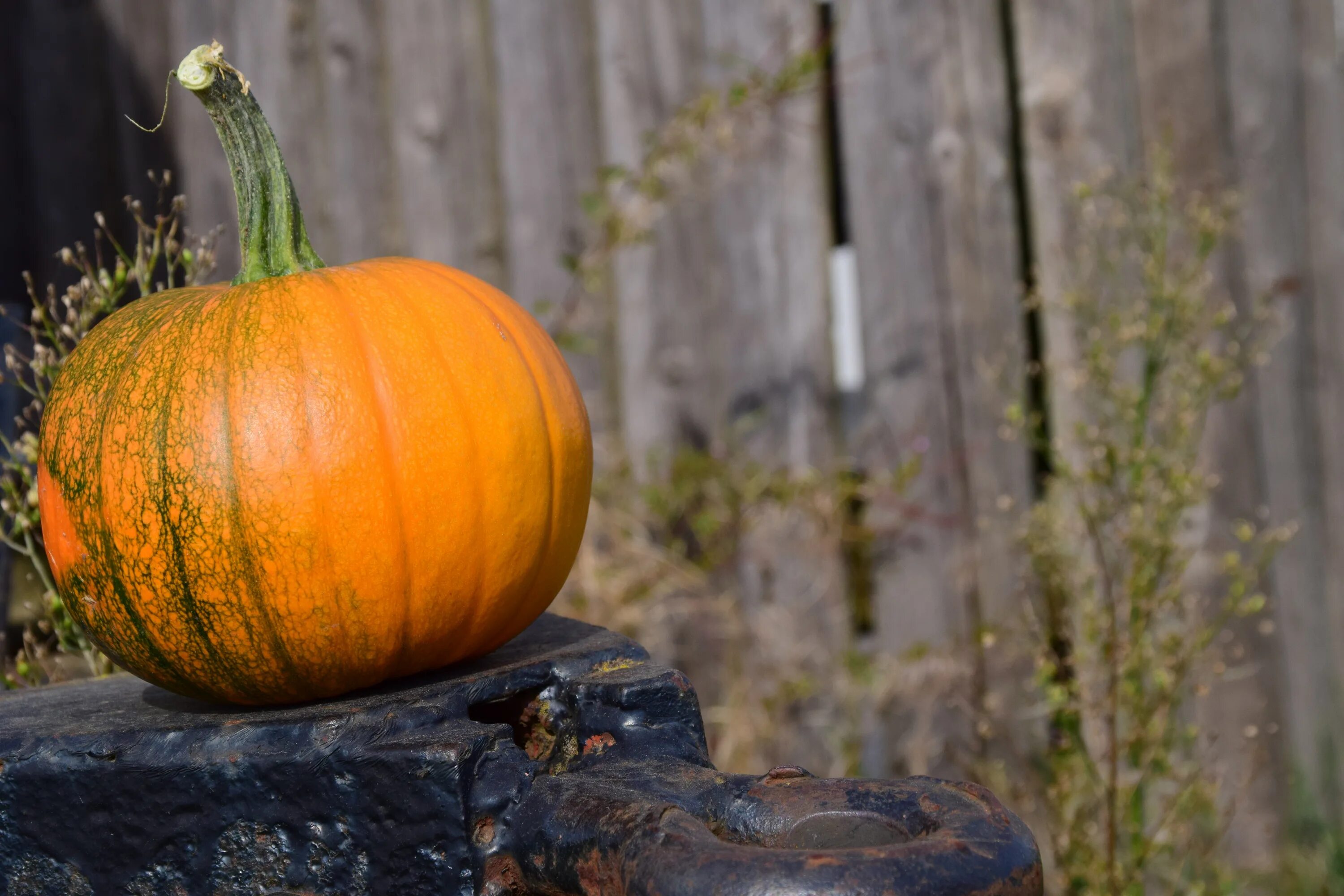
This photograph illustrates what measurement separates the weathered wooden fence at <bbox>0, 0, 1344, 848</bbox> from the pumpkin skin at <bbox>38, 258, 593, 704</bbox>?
1.71m

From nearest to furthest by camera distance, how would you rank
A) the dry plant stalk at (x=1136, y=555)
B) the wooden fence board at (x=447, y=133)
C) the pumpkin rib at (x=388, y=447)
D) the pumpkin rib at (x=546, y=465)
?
the pumpkin rib at (x=388, y=447) < the pumpkin rib at (x=546, y=465) < the dry plant stalk at (x=1136, y=555) < the wooden fence board at (x=447, y=133)

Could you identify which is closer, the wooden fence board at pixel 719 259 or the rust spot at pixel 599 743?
the rust spot at pixel 599 743

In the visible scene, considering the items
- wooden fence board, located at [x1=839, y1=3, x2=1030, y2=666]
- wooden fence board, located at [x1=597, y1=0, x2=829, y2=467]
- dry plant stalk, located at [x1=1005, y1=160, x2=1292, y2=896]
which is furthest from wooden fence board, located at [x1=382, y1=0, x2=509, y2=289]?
dry plant stalk, located at [x1=1005, y1=160, x2=1292, y2=896]

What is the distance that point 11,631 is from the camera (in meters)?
2.57

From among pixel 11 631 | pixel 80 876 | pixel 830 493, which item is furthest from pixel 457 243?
pixel 80 876

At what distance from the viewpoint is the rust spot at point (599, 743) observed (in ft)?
3.69

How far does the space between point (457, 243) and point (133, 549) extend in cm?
194

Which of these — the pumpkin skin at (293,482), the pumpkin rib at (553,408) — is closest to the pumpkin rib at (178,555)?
the pumpkin skin at (293,482)

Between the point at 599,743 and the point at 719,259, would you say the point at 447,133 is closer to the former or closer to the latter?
the point at 719,259

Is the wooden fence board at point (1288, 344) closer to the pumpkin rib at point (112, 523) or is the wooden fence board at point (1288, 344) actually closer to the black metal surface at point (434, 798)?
the black metal surface at point (434, 798)

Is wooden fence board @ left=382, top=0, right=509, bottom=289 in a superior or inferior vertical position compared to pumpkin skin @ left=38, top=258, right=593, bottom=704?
superior

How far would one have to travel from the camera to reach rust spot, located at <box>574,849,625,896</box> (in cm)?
86

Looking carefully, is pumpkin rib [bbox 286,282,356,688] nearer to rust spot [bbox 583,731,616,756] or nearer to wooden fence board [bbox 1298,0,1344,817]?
rust spot [bbox 583,731,616,756]

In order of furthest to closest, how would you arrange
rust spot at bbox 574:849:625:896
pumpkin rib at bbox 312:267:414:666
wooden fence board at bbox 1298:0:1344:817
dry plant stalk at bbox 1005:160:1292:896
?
wooden fence board at bbox 1298:0:1344:817
dry plant stalk at bbox 1005:160:1292:896
pumpkin rib at bbox 312:267:414:666
rust spot at bbox 574:849:625:896
